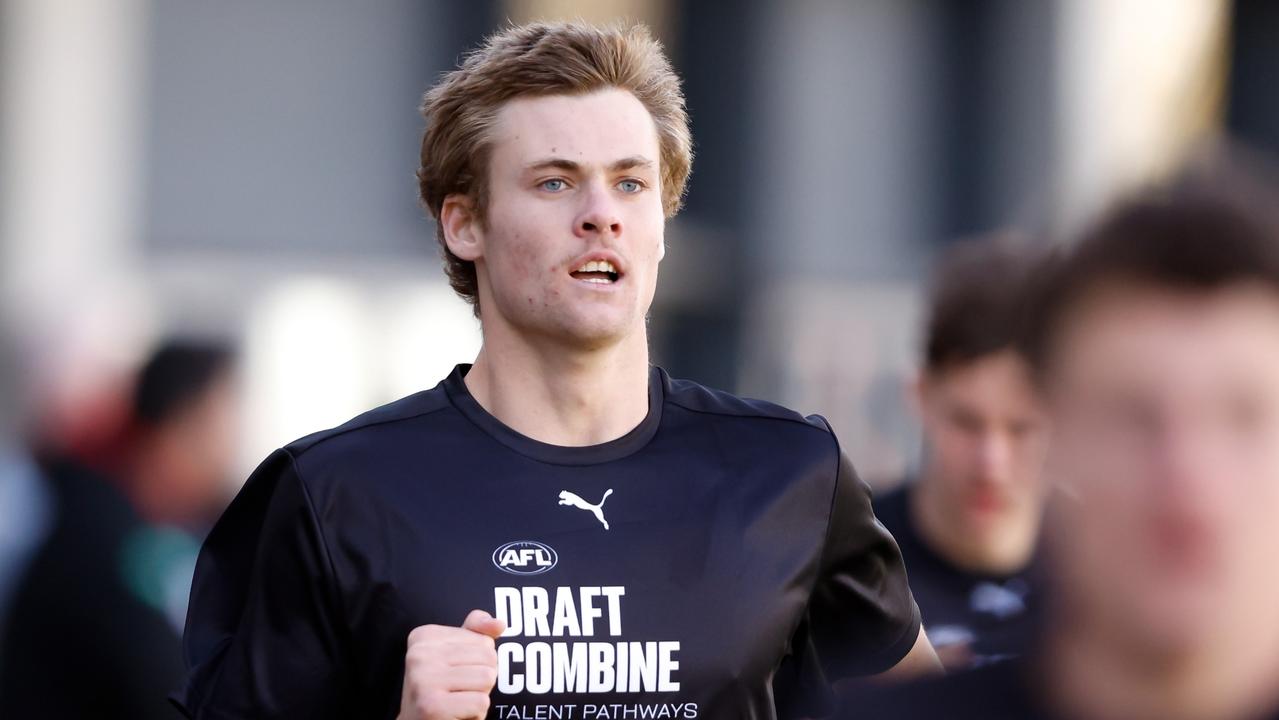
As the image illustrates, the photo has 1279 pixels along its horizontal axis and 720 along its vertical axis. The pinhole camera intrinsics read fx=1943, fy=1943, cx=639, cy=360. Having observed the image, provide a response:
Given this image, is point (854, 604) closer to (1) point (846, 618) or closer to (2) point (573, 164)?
(1) point (846, 618)

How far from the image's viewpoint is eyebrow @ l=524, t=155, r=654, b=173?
2998 millimetres

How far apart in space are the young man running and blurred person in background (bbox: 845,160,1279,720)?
1.59m

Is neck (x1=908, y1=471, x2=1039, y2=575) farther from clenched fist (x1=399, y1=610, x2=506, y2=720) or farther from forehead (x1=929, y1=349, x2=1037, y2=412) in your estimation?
clenched fist (x1=399, y1=610, x2=506, y2=720)

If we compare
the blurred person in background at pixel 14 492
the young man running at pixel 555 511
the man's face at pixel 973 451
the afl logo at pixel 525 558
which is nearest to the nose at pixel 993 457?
the man's face at pixel 973 451

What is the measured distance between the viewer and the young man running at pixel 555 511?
9.11 feet

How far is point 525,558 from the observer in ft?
9.32

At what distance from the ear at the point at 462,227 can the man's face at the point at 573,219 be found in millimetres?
20

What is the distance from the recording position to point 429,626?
8.87 ft

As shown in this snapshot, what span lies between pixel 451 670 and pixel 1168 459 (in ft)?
5.56

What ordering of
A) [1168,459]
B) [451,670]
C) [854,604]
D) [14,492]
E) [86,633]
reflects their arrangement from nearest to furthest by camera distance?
[1168,459], [451,670], [854,604], [86,633], [14,492]

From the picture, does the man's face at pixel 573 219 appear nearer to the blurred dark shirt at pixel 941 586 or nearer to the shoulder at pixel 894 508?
the blurred dark shirt at pixel 941 586

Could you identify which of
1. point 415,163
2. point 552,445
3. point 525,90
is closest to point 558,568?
point 552,445

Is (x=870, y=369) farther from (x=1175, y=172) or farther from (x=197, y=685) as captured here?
(x=1175, y=172)

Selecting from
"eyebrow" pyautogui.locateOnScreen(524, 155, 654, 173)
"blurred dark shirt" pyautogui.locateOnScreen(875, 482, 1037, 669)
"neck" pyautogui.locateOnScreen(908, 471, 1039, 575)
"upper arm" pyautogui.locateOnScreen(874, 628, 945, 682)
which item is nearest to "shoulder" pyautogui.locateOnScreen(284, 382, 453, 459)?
"eyebrow" pyautogui.locateOnScreen(524, 155, 654, 173)
